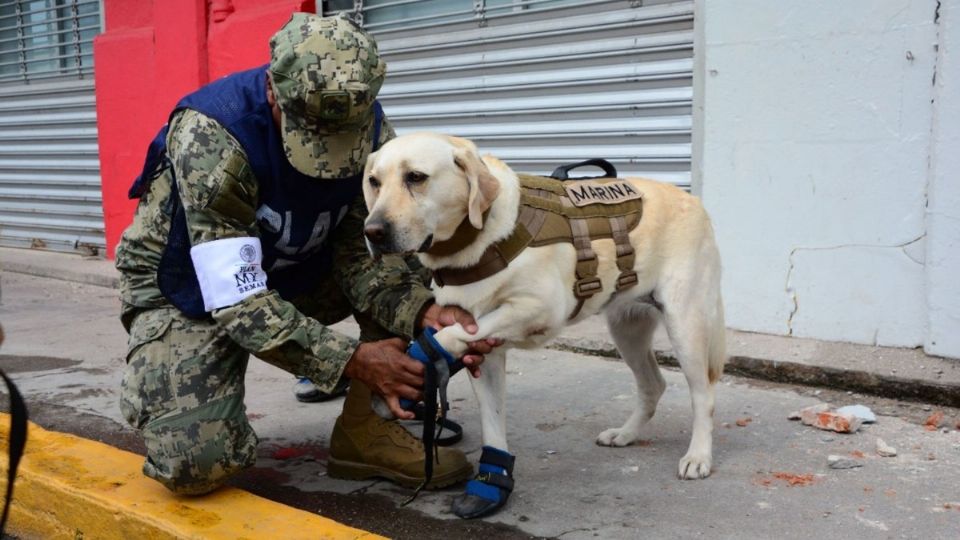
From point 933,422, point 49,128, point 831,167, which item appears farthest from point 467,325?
point 49,128

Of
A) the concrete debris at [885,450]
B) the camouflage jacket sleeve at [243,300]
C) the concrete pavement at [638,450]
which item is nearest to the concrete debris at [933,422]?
the concrete pavement at [638,450]

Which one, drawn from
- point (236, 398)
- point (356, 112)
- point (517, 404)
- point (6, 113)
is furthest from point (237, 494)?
point (6, 113)

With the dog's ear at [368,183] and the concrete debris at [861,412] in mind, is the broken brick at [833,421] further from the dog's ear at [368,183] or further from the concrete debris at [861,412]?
the dog's ear at [368,183]

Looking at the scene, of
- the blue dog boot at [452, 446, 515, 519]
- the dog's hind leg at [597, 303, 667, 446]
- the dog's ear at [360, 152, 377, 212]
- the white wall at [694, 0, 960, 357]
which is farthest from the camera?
the white wall at [694, 0, 960, 357]

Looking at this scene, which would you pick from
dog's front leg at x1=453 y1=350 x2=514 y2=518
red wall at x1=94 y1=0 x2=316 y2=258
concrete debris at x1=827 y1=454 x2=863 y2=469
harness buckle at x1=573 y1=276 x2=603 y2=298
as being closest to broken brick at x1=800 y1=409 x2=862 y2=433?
concrete debris at x1=827 y1=454 x2=863 y2=469

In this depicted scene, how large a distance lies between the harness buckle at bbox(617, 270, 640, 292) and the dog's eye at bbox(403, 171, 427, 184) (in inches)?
32.1

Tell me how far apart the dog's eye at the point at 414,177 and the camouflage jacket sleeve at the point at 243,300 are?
1.75ft

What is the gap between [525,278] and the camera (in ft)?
9.46

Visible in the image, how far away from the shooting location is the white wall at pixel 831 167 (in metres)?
4.11

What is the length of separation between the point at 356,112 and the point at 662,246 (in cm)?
115

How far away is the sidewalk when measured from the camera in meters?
3.94

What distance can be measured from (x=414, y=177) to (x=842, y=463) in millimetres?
1805

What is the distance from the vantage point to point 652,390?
3568mm

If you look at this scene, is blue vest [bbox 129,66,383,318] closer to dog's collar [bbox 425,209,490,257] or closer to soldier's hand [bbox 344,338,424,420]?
dog's collar [bbox 425,209,490,257]
